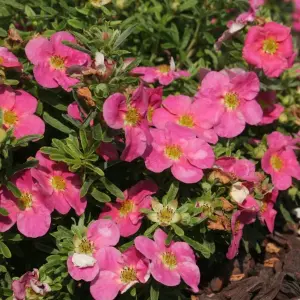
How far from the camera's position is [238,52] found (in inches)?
151

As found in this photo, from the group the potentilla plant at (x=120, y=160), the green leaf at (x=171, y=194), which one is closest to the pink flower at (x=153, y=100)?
the potentilla plant at (x=120, y=160)

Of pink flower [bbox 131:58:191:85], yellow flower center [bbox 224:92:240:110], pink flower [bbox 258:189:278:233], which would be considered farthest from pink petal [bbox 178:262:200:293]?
pink flower [bbox 131:58:191:85]

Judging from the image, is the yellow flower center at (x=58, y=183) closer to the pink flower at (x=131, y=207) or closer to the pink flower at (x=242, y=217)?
A: the pink flower at (x=131, y=207)

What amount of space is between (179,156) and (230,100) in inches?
23.4

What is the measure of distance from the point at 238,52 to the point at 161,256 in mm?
1538

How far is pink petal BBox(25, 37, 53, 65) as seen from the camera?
3188mm

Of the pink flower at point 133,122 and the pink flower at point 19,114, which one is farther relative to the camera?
the pink flower at point 19,114

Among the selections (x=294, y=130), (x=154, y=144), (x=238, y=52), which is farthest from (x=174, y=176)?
(x=294, y=130)

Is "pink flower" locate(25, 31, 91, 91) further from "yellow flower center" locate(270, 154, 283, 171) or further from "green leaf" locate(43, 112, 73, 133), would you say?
"yellow flower center" locate(270, 154, 283, 171)

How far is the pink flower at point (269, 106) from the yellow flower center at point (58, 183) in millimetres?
1479

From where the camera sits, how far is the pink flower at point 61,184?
2.96 meters

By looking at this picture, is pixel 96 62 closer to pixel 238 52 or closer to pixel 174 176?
pixel 174 176

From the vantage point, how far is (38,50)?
3.20 metres

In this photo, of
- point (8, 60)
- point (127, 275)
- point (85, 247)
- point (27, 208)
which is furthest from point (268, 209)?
point (8, 60)
